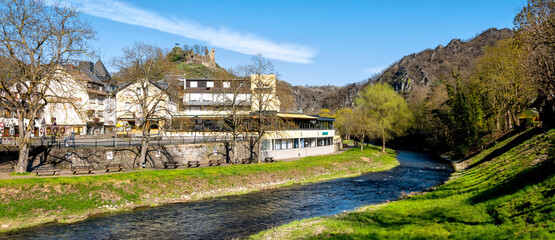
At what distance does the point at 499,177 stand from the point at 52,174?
112 ft

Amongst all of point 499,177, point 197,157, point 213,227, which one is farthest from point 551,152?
point 197,157

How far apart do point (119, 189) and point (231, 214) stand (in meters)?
9.67

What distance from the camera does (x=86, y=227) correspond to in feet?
63.7

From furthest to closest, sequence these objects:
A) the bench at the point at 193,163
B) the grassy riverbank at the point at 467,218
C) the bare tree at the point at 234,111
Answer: the bare tree at the point at 234,111
the bench at the point at 193,163
the grassy riverbank at the point at 467,218

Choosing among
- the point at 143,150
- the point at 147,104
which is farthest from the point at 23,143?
the point at 147,104

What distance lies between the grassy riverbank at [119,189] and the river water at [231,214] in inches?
54.0

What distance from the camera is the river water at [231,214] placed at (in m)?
18.2

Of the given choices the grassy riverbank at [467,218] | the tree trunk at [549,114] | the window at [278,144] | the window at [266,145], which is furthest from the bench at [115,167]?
the tree trunk at [549,114]

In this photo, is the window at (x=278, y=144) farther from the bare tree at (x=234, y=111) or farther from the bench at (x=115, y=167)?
the bench at (x=115, y=167)

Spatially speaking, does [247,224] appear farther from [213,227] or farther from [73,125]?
[73,125]

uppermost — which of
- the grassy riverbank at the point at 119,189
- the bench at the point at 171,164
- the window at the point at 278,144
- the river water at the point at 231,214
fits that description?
the window at the point at 278,144

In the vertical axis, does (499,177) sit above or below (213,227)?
above

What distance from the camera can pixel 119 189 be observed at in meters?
25.4

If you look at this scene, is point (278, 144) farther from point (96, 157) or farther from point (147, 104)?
point (96, 157)
